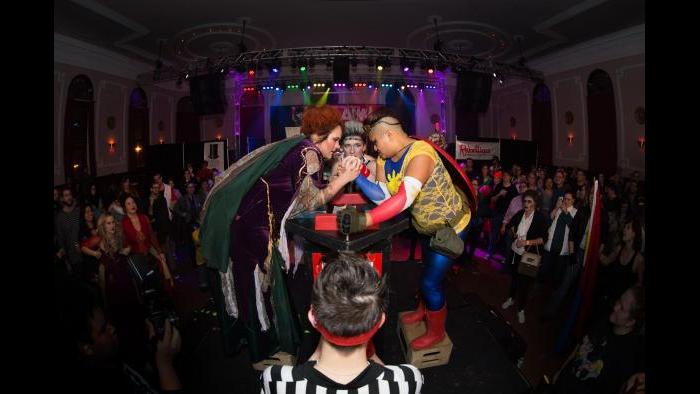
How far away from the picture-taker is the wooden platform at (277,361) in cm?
281

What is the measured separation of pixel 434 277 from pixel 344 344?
1.67 metres

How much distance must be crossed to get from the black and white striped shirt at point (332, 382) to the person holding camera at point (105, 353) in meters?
1.31

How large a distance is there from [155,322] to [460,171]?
2563 mm

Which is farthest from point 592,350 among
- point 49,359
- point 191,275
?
point 191,275

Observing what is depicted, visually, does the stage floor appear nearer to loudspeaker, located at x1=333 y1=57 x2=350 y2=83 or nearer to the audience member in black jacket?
the audience member in black jacket

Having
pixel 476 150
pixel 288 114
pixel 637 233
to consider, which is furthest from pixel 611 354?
pixel 288 114

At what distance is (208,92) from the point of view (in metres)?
9.84

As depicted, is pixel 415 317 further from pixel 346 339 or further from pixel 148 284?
pixel 148 284

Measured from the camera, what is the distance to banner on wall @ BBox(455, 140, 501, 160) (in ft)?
30.7

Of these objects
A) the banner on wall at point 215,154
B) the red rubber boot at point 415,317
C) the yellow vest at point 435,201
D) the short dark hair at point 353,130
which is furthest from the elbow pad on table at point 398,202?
the banner on wall at point 215,154

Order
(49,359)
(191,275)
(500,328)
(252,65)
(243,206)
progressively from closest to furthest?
(49,359), (243,206), (500,328), (191,275), (252,65)

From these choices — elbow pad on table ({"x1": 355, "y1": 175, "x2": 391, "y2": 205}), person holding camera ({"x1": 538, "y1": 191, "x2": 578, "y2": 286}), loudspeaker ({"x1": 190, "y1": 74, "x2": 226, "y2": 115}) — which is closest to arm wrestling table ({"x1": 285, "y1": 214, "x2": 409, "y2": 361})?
elbow pad on table ({"x1": 355, "y1": 175, "x2": 391, "y2": 205})

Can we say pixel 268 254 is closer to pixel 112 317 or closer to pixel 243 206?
pixel 243 206

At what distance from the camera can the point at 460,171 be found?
9.40 feet
